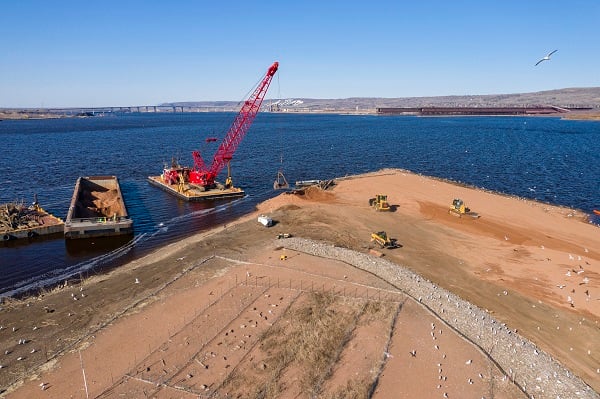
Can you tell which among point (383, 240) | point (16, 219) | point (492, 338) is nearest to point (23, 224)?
point (16, 219)

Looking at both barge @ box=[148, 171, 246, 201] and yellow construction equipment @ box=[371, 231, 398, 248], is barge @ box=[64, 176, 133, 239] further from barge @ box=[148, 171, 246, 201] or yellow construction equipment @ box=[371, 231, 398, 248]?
yellow construction equipment @ box=[371, 231, 398, 248]

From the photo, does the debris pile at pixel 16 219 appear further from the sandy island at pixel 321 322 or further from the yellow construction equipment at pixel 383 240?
the yellow construction equipment at pixel 383 240

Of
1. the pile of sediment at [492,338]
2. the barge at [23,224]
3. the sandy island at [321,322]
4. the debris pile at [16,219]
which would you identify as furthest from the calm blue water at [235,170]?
the pile of sediment at [492,338]

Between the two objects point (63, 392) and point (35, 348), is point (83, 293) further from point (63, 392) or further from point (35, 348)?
point (63, 392)

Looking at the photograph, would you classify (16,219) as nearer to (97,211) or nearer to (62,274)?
(97,211)

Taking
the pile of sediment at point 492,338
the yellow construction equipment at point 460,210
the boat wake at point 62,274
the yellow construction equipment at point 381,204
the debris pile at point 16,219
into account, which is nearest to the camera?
the pile of sediment at point 492,338

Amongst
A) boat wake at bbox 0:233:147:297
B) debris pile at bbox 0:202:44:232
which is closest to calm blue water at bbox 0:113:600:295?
boat wake at bbox 0:233:147:297

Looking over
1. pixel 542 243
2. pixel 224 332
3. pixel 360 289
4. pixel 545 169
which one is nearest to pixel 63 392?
pixel 224 332
